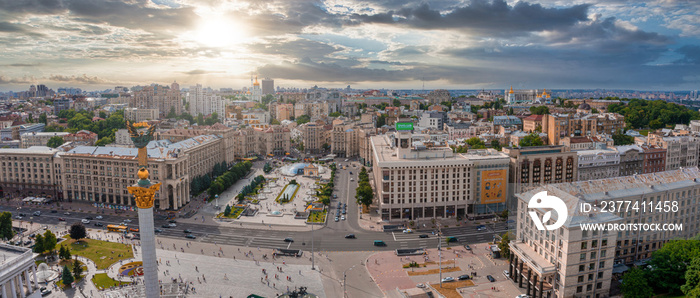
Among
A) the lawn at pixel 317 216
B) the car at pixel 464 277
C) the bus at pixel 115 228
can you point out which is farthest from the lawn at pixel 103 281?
the car at pixel 464 277

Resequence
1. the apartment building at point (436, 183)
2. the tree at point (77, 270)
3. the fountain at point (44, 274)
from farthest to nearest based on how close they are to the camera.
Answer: the apartment building at point (436, 183), the tree at point (77, 270), the fountain at point (44, 274)

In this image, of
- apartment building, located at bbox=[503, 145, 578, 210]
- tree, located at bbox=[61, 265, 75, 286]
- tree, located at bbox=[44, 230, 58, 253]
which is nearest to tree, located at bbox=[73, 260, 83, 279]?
tree, located at bbox=[61, 265, 75, 286]

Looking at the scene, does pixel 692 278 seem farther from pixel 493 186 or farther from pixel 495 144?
pixel 495 144

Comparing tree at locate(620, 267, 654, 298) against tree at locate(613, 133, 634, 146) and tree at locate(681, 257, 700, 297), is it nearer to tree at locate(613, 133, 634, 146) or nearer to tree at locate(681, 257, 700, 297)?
tree at locate(681, 257, 700, 297)

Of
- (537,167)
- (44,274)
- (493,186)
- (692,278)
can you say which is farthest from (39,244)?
(537,167)

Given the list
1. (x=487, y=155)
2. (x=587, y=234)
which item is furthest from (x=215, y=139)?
(x=587, y=234)

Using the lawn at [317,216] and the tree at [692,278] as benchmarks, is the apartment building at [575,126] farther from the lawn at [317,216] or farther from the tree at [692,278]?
the tree at [692,278]
